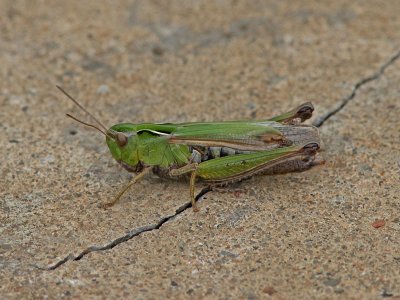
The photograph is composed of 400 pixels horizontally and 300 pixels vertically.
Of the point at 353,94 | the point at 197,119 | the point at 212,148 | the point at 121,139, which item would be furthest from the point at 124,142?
the point at 353,94

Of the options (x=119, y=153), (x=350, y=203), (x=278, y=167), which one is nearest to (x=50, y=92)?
(x=119, y=153)

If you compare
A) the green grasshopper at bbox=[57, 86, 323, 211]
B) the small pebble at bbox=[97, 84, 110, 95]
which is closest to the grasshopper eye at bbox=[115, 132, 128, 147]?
the green grasshopper at bbox=[57, 86, 323, 211]

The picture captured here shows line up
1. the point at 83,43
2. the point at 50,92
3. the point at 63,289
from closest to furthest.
A: 1. the point at 63,289
2. the point at 50,92
3. the point at 83,43

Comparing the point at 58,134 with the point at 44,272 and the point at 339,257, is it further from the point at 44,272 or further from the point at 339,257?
the point at 339,257

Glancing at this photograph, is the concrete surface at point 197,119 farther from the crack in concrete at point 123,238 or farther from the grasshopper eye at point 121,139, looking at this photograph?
the grasshopper eye at point 121,139

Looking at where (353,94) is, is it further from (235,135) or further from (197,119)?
(235,135)

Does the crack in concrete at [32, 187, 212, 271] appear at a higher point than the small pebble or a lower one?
higher

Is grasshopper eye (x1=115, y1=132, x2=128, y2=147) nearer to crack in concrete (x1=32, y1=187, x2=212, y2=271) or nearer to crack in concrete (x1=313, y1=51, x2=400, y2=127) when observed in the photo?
crack in concrete (x1=32, y1=187, x2=212, y2=271)

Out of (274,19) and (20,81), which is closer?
(20,81)
